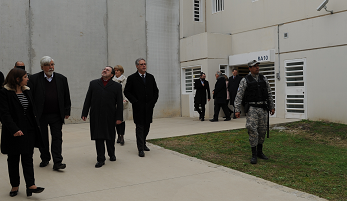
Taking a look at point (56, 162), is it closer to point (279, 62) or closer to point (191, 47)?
point (279, 62)

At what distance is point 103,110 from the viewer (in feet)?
21.4

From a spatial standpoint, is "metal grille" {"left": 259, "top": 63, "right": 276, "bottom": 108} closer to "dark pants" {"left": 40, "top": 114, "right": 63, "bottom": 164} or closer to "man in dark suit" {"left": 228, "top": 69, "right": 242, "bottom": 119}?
"man in dark suit" {"left": 228, "top": 69, "right": 242, "bottom": 119}

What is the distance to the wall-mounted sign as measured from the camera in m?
13.2

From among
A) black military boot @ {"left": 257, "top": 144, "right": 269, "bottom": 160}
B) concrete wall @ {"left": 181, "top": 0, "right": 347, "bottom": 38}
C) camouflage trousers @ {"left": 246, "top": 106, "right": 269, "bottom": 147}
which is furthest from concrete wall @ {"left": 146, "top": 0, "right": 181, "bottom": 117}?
camouflage trousers @ {"left": 246, "top": 106, "right": 269, "bottom": 147}

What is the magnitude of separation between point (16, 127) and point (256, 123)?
4.07 metres

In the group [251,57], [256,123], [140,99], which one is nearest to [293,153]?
[256,123]

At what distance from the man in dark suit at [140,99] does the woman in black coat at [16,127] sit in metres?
2.68

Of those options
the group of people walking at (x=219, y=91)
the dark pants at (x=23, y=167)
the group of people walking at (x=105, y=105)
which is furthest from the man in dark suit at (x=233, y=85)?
the dark pants at (x=23, y=167)

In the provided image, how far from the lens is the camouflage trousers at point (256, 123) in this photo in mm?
6625

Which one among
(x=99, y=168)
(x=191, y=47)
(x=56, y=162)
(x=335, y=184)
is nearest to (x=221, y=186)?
(x=335, y=184)

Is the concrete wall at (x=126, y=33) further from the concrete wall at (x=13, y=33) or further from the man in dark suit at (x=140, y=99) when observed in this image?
the man in dark suit at (x=140, y=99)

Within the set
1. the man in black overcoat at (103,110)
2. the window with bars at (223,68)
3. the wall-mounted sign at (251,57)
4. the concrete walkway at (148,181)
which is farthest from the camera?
the window with bars at (223,68)

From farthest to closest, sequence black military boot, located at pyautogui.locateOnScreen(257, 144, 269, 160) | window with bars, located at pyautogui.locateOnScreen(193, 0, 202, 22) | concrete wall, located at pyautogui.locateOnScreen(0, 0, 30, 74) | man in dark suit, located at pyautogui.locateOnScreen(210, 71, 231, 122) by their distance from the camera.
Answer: window with bars, located at pyautogui.locateOnScreen(193, 0, 202, 22), man in dark suit, located at pyautogui.locateOnScreen(210, 71, 231, 122), concrete wall, located at pyautogui.locateOnScreen(0, 0, 30, 74), black military boot, located at pyautogui.locateOnScreen(257, 144, 269, 160)

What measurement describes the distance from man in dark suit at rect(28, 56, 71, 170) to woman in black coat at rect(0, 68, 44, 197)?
123 cm
